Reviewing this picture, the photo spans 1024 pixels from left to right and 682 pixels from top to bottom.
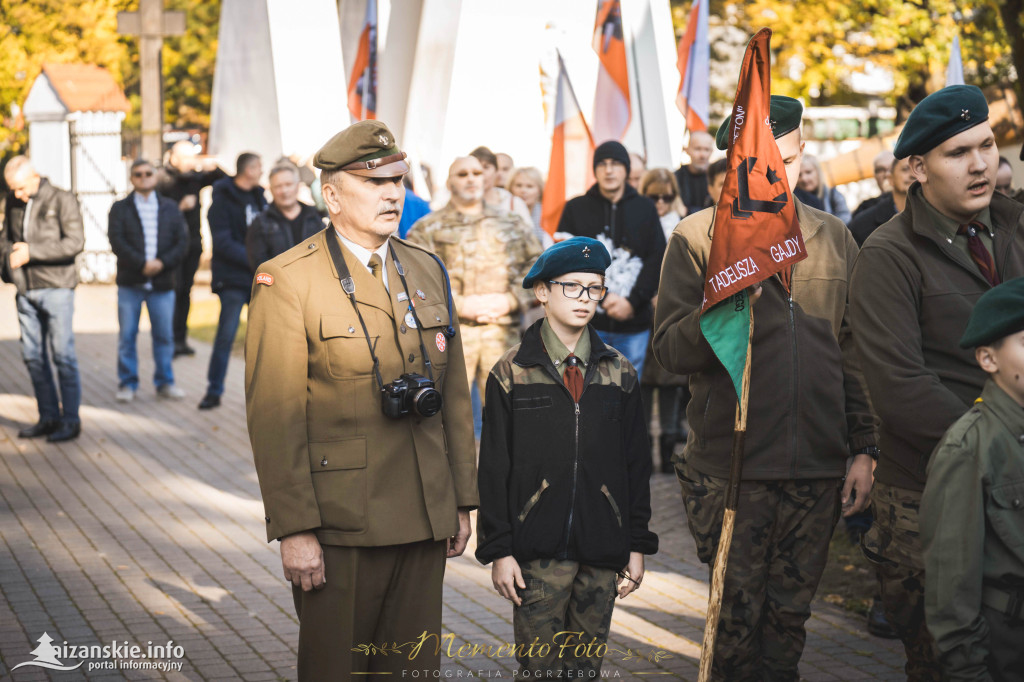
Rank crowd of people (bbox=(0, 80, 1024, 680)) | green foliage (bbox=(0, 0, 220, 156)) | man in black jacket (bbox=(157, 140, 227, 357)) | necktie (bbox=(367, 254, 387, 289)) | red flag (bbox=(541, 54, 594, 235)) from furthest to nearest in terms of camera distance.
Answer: green foliage (bbox=(0, 0, 220, 156)), man in black jacket (bbox=(157, 140, 227, 357)), red flag (bbox=(541, 54, 594, 235)), necktie (bbox=(367, 254, 387, 289)), crowd of people (bbox=(0, 80, 1024, 680))

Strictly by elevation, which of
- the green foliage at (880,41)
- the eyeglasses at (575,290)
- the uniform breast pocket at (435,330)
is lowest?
the uniform breast pocket at (435,330)

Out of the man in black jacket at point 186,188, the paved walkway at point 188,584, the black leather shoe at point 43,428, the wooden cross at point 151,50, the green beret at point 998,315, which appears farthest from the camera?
the wooden cross at point 151,50

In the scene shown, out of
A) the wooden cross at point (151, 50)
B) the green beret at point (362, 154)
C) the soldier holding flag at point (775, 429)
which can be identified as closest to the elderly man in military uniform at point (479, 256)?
the soldier holding flag at point (775, 429)

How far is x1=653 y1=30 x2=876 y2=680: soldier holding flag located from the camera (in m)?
3.94

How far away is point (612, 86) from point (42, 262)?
5.18 metres

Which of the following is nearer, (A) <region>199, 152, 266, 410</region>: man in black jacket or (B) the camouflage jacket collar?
(B) the camouflage jacket collar

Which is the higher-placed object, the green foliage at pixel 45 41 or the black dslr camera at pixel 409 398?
the green foliage at pixel 45 41

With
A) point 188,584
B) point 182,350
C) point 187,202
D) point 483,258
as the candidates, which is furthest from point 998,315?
point 182,350

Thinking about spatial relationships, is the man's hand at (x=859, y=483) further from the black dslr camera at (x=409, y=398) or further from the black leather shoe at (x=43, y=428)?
the black leather shoe at (x=43, y=428)

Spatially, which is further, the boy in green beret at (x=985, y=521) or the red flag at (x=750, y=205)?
the red flag at (x=750, y=205)

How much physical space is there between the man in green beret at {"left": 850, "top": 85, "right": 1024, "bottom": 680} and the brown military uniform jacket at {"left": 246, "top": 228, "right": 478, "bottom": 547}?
1435mm

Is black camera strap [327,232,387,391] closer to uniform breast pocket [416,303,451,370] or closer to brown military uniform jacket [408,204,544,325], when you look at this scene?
uniform breast pocket [416,303,451,370]

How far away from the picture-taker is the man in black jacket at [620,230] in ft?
26.7

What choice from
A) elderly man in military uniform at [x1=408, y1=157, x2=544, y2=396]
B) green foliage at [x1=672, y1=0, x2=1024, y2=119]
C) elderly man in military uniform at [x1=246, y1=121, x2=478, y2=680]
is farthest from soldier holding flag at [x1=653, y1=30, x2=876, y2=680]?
green foliage at [x1=672, y1=0, x2=1024, y2=119]
